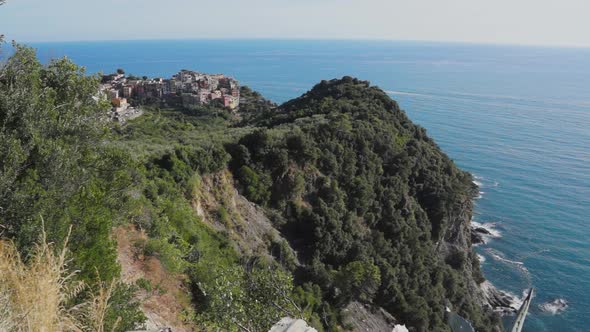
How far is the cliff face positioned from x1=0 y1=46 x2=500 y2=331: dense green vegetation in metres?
0.11

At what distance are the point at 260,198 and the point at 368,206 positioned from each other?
393 inches

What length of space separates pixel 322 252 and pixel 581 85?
145 meters

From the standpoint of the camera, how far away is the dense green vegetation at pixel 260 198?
8.16 m

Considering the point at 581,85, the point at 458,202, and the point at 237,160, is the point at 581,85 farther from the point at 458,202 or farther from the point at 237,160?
the point at 237,160

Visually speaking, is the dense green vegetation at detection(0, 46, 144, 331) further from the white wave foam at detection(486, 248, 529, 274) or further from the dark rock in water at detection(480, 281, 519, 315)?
the white wave foam at detection(486, 248, 529, 274)

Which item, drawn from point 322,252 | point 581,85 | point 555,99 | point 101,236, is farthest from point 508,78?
point 101,236

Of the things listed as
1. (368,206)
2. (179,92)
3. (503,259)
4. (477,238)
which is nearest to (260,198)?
(368,206)

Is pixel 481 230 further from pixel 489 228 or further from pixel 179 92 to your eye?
pixel 179 92

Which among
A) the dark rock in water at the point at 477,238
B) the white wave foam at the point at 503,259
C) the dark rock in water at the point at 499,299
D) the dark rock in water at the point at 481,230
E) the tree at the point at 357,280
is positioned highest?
the tree at the point at 357,280

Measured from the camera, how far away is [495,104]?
100 meters

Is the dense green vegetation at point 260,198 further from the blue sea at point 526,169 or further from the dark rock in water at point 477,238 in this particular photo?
the dark rock in water at point 477,238

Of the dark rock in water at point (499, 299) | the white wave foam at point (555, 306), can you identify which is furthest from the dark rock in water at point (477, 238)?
the white wave foam at point (555, 306)

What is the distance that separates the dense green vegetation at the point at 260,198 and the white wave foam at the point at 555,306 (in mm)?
5585

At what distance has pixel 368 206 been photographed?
105ft
